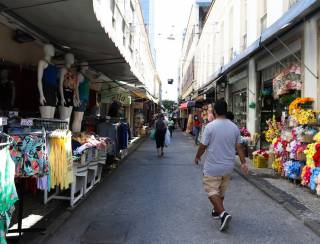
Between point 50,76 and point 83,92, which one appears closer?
point 50,76

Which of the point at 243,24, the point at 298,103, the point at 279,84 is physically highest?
the point at 243,24

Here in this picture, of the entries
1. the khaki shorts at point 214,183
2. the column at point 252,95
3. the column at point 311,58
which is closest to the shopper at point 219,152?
the khaki shorts at point 214,183

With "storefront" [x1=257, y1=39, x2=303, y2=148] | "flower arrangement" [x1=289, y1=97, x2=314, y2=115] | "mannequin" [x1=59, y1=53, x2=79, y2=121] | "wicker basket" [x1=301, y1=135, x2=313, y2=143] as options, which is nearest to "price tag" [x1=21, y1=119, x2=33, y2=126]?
"mannequin" [x1=59, y1=53, x2=79, y2=121]

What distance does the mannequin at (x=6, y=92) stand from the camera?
21.1 ft

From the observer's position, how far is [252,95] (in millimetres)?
14352

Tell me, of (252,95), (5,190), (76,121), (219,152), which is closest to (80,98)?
(76,121)

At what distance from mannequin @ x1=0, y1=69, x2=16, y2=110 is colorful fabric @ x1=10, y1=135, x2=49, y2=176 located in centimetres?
226

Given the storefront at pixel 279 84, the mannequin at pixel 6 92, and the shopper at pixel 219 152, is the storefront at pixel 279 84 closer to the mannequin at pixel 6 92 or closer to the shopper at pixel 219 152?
the shopper at pixel 219 152

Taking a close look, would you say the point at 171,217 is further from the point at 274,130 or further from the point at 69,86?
the point at 274,130

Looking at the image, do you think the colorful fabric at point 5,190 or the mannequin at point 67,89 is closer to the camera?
the colorful fabric at point 5,190

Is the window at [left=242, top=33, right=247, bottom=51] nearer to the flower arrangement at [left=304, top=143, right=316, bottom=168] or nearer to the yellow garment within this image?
the flower arrangement at [left=304, top=143, right=316, bottom=168]

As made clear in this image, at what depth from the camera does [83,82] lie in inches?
348

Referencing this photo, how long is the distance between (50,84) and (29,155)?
9.15 feet

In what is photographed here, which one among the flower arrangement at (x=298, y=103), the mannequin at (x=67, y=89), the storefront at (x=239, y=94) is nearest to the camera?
the mannequin at (x=67, y=89)
